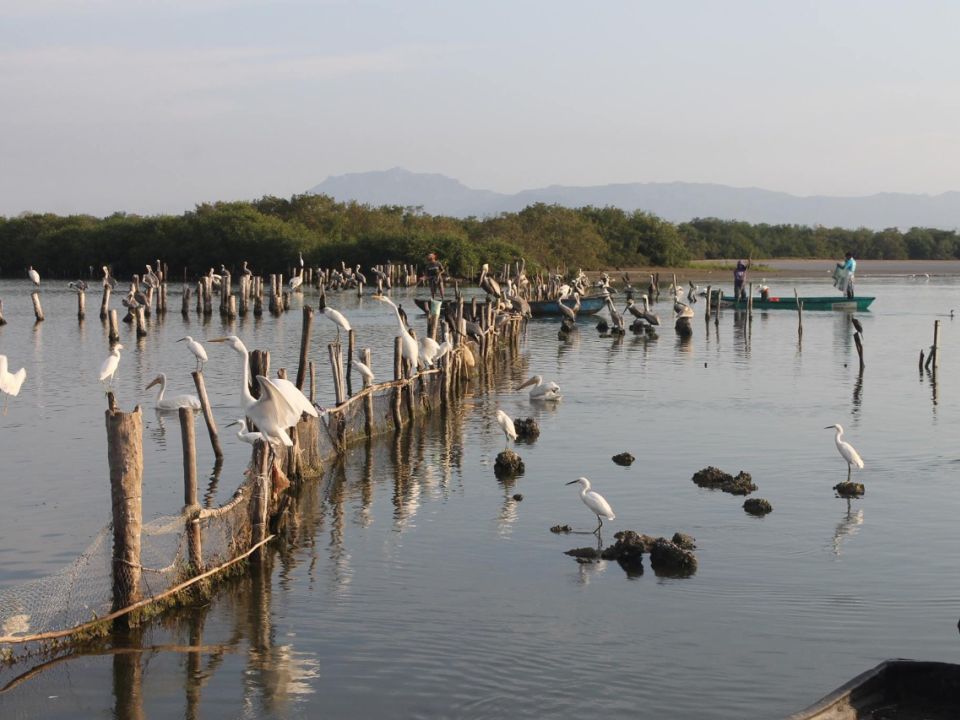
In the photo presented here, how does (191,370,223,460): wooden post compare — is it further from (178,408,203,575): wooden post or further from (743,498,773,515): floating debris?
(743,498,773,515): floating debris

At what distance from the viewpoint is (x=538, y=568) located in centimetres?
1107

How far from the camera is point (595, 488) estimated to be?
14.4 m

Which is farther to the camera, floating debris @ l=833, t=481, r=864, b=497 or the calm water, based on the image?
floating debris @ l=833, t=481, r=864, b=497

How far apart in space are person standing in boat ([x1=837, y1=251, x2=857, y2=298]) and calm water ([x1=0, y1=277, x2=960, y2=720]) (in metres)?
19.1

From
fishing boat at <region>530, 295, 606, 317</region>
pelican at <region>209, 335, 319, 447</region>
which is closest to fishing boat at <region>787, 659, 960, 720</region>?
pelican at <region>209, 335, 319, 447</region>

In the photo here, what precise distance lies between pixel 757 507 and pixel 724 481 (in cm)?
128

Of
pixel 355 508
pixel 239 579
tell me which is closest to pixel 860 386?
pixel 355 508

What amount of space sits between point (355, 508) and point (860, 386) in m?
13.8

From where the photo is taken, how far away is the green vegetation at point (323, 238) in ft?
219

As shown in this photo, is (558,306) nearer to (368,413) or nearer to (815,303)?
(815,303)

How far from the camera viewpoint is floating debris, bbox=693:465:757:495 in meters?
14.0

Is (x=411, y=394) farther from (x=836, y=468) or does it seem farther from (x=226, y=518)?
(x=226, y=518)

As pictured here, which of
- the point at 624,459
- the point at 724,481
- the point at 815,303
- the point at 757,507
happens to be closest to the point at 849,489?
the point at 724,481

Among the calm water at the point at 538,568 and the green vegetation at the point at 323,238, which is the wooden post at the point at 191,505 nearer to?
the calm water at the point at 538,568
